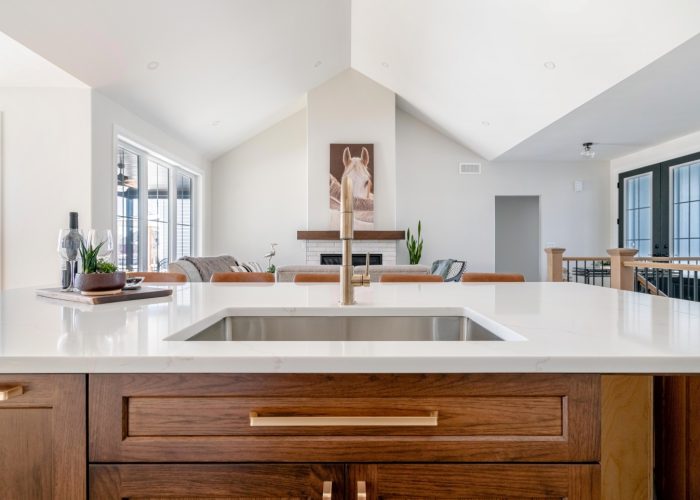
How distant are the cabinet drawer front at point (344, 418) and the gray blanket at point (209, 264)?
3646 mm

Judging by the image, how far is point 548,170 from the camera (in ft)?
22.1

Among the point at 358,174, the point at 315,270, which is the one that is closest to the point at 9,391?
the point at 315,270

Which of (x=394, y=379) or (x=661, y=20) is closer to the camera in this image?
(x=394, y=379)

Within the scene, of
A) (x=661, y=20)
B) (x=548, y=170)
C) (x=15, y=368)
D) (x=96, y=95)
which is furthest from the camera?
(x=548, y=170)

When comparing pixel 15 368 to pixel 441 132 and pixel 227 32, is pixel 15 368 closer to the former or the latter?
pixel 227 32

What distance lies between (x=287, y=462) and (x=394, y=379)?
0.21m

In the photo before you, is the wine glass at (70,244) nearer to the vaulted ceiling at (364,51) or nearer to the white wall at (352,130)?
the vaulted ceiling at (364,51)

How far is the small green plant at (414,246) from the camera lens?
6547mm

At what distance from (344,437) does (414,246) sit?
237 inches

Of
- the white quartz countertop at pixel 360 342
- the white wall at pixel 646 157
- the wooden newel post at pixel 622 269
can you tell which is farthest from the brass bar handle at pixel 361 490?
the white wall at pixel 646 157

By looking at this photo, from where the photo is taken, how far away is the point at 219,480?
2.10ft

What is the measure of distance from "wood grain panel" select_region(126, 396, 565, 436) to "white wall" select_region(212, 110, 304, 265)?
20.9ft

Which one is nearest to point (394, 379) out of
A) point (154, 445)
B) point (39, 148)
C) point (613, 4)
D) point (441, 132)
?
point (154, 445)

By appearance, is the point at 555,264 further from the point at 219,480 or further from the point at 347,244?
the point at 219,480
